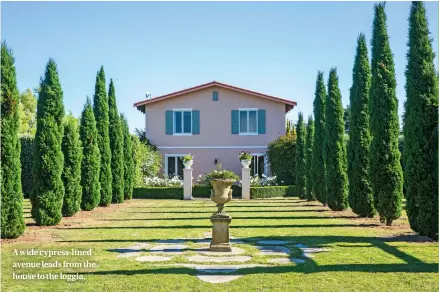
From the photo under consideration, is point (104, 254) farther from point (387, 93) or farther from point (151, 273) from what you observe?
point (387, 93)

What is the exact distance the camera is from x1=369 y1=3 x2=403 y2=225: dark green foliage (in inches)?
536

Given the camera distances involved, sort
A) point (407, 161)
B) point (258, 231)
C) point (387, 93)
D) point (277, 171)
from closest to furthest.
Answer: point (407, 161), point (258, 231), point (387, 93), point (277, 171)

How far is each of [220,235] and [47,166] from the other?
6.50m

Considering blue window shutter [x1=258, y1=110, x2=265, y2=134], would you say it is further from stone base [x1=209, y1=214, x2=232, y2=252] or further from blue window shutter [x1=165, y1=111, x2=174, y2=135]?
stone base [x1=209, y1=214, x2=232, y2=252]

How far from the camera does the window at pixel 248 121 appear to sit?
106ft

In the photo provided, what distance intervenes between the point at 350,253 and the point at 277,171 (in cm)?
2011

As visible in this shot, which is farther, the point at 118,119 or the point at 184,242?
the point at 118,119

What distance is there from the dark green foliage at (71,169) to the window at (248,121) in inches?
679

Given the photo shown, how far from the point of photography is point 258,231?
12555 millimetres

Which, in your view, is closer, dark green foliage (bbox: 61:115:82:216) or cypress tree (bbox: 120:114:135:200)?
dark green foliage (bbox: 61:115:82:216)

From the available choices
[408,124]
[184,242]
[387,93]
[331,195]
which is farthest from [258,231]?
[331,195]

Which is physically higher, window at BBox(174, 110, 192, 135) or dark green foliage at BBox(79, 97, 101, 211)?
window at BBox(174, 110, 192, 135)

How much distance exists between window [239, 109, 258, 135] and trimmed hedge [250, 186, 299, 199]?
5.36 m

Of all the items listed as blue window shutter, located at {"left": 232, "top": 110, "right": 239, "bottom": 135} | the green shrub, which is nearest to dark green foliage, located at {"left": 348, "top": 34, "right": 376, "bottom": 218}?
the green shrub
